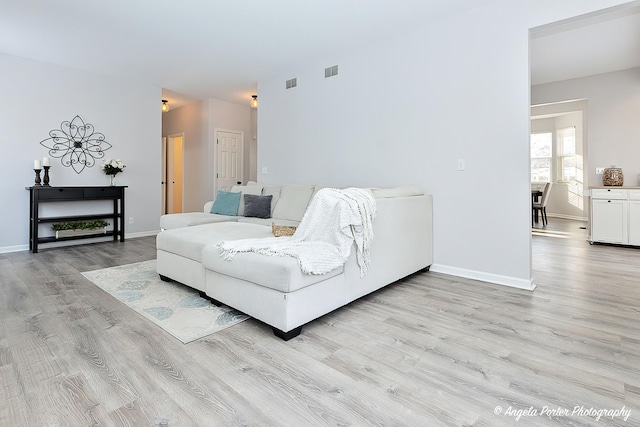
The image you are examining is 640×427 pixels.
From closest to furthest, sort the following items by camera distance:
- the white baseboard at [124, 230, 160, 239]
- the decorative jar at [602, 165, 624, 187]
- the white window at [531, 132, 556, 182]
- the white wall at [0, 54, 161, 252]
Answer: the white wall at [0, 54, 161, 252] < the decorative jar at [602, 165, 624, 187] < the white baseboard at [124, 230, 160, 239] < the white window at [531, 132, 556, 182]

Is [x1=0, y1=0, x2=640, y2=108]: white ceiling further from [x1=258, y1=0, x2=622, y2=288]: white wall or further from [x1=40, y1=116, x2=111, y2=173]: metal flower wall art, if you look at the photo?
[x1=40, y1=116, x2=111, y2=173]: metal flower wall art

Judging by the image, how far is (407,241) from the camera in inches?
120

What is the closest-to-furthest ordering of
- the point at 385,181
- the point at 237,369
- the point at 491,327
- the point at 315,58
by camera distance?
the point at 237,369
the point at 491,327
the point at 385,181
the point at 315,58

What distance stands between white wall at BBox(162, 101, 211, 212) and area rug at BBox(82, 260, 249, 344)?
3.70 meters

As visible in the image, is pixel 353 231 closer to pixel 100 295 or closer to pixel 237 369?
pixel 237 369

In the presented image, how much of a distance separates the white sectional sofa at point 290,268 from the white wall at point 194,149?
320cm

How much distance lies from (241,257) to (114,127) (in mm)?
4579

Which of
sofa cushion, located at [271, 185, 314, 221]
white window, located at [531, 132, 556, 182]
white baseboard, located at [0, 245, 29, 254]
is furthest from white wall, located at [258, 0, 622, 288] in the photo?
white window, located at [531, 132, 556, 182]

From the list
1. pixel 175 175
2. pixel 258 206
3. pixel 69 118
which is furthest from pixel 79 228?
pixel 175 175

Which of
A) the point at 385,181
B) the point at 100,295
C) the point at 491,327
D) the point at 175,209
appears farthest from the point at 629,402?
the point at 175,209

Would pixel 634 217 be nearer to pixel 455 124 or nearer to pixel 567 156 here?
pixel 455 124

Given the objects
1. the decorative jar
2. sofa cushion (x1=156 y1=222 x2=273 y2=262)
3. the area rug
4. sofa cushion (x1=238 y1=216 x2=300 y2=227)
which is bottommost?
the area rug

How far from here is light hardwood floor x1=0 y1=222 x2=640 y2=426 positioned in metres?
1.34

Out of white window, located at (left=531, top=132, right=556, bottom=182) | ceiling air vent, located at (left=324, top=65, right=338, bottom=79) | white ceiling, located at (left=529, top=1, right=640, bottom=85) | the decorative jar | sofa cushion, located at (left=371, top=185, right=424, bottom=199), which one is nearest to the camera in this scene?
sofa cushion, located at (left=371, top=185, right=424, bottom=199)
